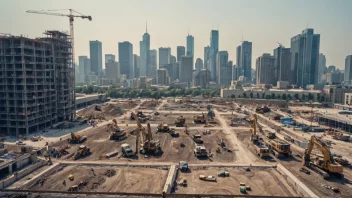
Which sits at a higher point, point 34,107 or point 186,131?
point 34,107

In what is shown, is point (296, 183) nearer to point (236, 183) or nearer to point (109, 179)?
point (236, 183)

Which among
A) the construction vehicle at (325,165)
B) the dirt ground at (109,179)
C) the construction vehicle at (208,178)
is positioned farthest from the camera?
the construction vehicle at (325,165)

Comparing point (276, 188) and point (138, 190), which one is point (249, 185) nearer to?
point (276, 188)

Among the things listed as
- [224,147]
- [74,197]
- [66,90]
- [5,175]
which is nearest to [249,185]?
[224,147]

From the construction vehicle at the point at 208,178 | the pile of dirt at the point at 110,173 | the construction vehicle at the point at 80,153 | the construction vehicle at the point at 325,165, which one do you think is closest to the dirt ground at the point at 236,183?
the construction vehicle at the point at 208,178

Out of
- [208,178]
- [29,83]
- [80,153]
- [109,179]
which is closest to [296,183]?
[208,178]

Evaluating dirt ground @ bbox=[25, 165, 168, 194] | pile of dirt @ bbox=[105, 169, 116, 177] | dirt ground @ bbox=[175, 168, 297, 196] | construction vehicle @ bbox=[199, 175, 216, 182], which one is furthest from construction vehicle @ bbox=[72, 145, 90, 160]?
construction vehicle @ bbox=[199, 175, 216, 182]

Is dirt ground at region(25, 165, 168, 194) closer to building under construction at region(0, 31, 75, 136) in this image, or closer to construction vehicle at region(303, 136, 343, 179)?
construction vehicle at region(303, 136, 343, 179)

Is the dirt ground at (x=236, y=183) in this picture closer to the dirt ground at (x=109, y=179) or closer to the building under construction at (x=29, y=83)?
the dirt ground at (x=109, y=179)
